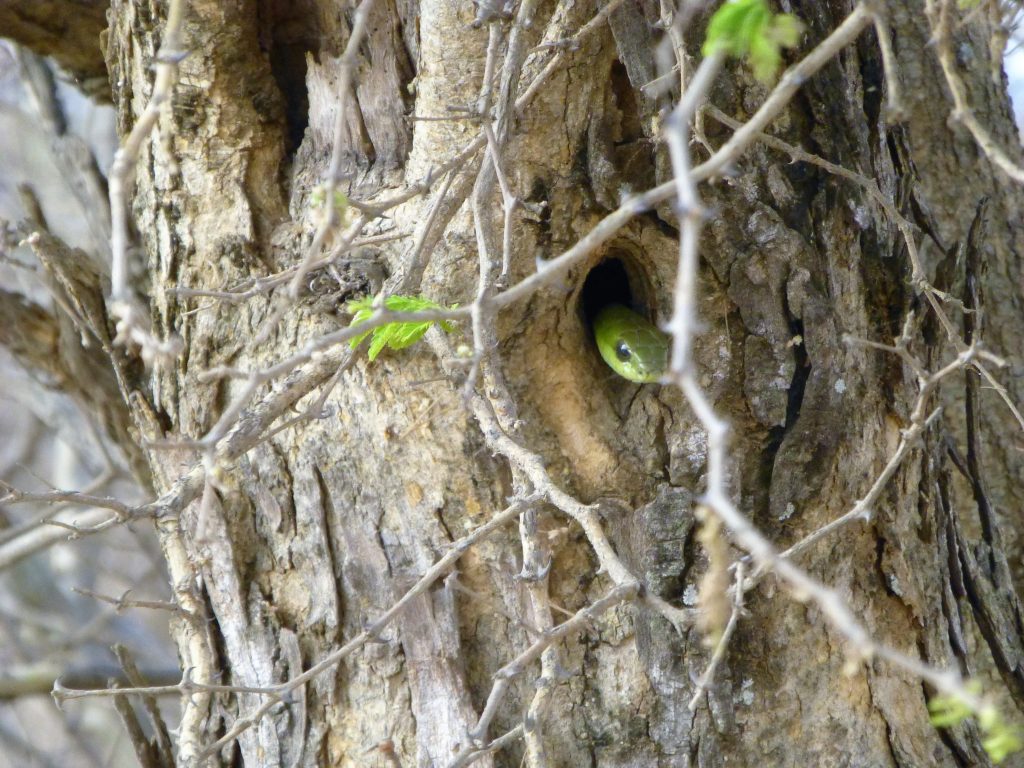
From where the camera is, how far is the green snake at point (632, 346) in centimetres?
240

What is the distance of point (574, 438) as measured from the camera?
2207mm

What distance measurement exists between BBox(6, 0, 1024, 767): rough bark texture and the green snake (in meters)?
0.12

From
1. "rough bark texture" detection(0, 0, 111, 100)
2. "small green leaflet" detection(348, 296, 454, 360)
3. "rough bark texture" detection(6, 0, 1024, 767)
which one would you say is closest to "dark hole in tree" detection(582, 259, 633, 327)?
"rough bark texture" detection(6, 0, 1024, 767)

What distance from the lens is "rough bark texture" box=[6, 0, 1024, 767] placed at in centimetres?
209

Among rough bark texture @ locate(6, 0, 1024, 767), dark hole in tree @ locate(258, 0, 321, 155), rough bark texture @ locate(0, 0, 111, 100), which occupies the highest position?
rough bark texture @ locate(0, 0, 111, 100)

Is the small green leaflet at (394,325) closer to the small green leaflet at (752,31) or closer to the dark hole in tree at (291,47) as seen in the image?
the small green leaflet at (752,31)

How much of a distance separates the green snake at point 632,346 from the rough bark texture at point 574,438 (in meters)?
0.12

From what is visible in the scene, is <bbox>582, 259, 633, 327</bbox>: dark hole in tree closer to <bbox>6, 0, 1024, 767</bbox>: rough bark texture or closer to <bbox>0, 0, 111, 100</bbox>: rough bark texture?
<bbox>6, 0, 1024, 767</bbox>: rough bark texture

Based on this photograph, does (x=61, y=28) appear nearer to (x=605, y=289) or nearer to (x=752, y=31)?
(x=605, y=289)

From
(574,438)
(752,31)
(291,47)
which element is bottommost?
(574,438)

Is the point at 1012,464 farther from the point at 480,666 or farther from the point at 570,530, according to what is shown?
the point at 480,666

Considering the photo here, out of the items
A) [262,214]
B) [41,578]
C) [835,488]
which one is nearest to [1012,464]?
[835,488]

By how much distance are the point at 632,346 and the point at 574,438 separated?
464 mm

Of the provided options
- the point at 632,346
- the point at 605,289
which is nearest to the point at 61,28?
the point at 605,289
